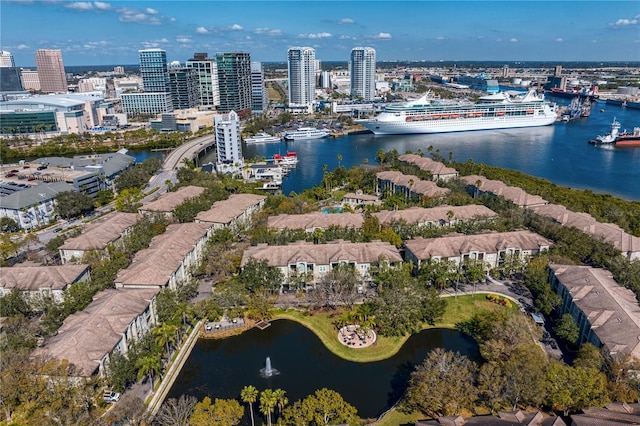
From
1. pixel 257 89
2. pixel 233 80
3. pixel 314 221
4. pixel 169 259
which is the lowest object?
pixel 169 259

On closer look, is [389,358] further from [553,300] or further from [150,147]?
[150,147]

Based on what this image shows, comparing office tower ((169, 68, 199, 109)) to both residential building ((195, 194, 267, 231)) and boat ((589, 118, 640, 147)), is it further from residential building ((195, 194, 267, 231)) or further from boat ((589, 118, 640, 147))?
boat ((589, 118, 640, 147))

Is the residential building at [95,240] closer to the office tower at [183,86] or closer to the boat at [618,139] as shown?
the boat at [618,139]

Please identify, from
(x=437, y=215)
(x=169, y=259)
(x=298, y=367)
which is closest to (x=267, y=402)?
(x=298, y=367)

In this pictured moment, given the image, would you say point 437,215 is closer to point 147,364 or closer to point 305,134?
point 147,364

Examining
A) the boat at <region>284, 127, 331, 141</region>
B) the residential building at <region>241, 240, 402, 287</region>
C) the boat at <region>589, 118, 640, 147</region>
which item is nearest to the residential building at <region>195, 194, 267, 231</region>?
the residential building at <region>241, 240, 402, 287</region>
